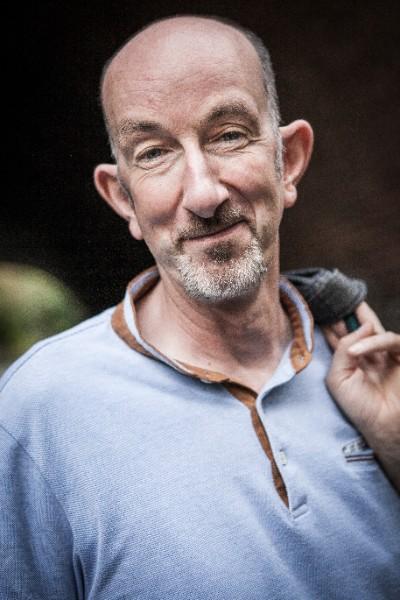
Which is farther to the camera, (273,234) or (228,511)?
(273,234)

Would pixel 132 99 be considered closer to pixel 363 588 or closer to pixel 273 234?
pixel 273 234

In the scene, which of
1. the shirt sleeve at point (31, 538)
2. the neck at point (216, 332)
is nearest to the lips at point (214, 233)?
the neck at point (216, 332)

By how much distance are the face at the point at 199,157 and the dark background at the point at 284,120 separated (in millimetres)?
179

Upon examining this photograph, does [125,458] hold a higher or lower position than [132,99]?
lower

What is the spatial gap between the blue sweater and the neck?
0.28 feet

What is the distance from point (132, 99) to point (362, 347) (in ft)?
2.26

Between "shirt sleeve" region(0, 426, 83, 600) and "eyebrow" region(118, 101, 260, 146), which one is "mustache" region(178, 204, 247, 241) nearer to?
"eyebrow" region(118, 101, 260, 146)

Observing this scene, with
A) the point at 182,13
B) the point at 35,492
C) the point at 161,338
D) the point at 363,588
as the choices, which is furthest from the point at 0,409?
the point at 182,13

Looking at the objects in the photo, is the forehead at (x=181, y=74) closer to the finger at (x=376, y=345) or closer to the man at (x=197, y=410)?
the man at (x=197, y=410)

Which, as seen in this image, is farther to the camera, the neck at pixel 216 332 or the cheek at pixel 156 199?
the neck at pixel 216 332

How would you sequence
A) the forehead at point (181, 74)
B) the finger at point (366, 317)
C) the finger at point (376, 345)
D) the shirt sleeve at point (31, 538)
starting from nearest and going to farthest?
the shirt sleeve at point (31, 538) < the forehead at point (181, 74) < the finger at point (376, 345) < the finger at point (366, 317)

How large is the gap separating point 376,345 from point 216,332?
1.11ft

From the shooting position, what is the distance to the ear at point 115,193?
3.59 feet

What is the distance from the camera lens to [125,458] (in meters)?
0.91
